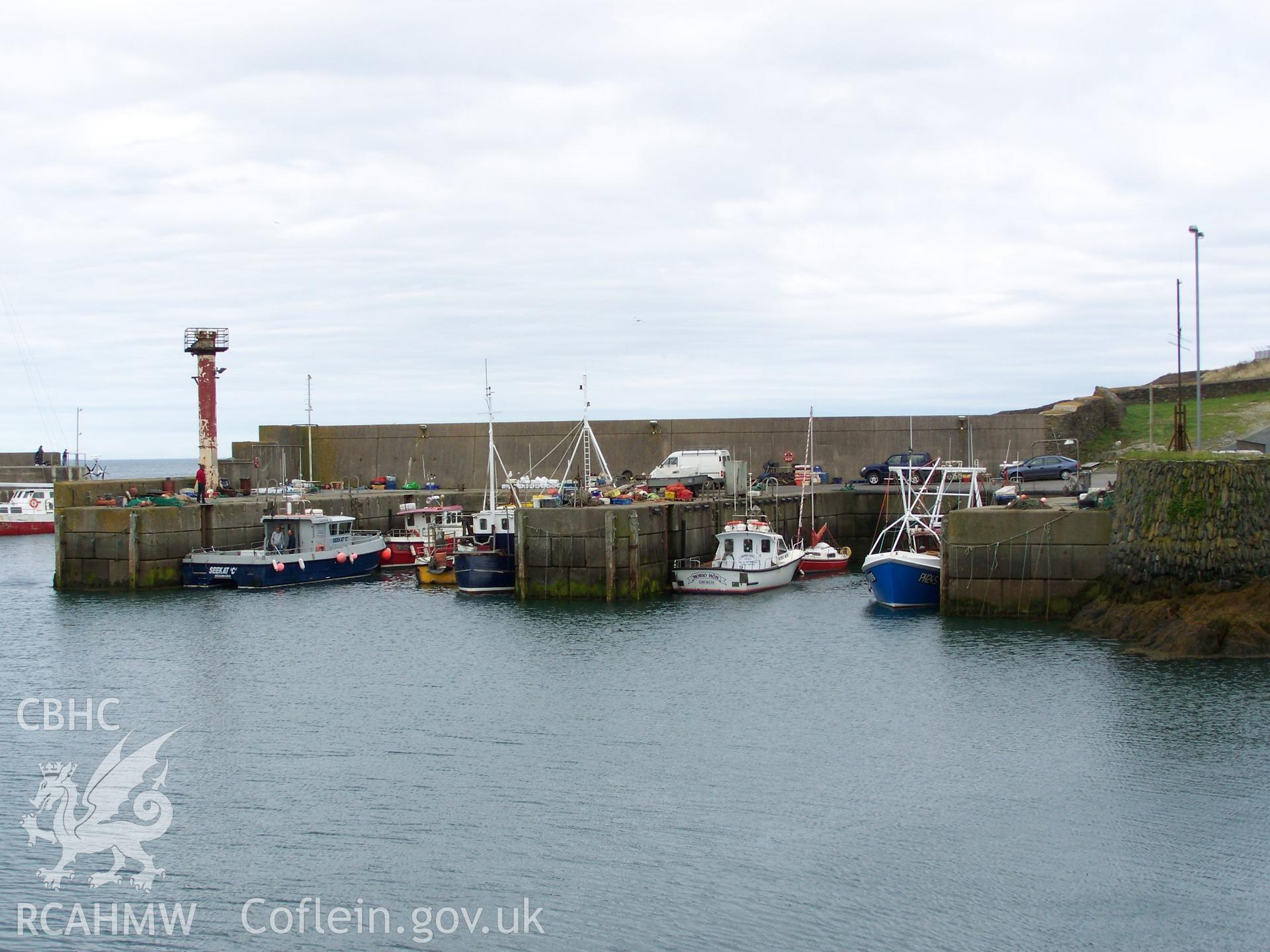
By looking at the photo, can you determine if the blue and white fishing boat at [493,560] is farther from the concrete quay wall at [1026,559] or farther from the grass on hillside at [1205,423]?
the grass on hillside at [1205,423]

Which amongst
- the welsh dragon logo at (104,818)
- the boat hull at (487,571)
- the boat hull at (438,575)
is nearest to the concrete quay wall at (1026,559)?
the boat hull at (487,571)

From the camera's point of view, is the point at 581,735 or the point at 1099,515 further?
the point at 1099,515

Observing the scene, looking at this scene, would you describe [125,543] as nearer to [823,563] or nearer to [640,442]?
[640,442]

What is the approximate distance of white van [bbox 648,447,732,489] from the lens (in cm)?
5528

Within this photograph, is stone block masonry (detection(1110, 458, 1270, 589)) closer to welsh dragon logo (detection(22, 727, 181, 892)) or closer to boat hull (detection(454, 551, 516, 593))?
boat hull (detection(454, 551, 516, 593))

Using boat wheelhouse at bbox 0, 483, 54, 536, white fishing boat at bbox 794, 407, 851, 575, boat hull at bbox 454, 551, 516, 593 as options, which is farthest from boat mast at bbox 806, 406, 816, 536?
boat wheelhouse at bbox 0, 483, 54, 536

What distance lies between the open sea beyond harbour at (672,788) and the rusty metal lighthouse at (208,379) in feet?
63.3

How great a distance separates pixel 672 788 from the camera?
2175 cm

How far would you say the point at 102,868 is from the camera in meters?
18.9

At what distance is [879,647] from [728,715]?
8.88 m

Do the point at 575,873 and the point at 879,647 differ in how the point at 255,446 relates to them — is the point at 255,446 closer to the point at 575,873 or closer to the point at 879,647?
the point at 879,647

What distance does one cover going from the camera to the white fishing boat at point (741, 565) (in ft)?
147

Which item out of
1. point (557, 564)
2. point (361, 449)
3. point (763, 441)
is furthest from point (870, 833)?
point (361, 449)

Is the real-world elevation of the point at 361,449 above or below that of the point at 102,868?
above
